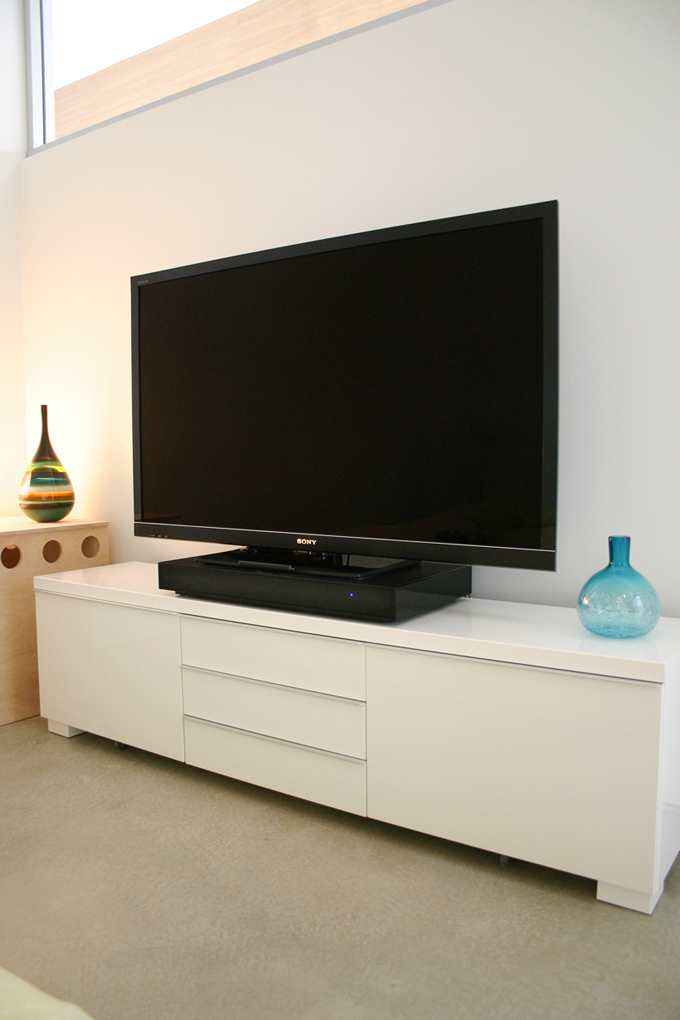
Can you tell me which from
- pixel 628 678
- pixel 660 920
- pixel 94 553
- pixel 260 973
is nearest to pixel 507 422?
pixel 628 678

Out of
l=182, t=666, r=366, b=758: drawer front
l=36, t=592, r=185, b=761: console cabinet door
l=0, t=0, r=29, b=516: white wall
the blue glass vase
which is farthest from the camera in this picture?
l=0, t=0, r=29, b=516: white wall

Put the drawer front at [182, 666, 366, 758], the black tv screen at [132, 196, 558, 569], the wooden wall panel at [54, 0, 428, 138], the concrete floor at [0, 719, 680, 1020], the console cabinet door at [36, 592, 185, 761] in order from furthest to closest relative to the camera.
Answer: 1. the wooden wall panel at [54, 0, 428, 138]
2. the console cabinet door at [36, 592, 185, 761]
3. the drawer front at [182, 666, 366, 758]
4. the black tv screen at [132, 196, 558, 569]
5. the concrete floor at [0, 719, 680, 1020]

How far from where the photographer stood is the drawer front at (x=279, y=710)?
1.92m

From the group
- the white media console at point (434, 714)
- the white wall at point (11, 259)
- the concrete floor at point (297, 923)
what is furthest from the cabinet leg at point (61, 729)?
the white wall at point (11, 259)

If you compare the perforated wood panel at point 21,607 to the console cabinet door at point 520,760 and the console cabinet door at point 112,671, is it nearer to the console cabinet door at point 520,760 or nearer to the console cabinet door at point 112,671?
the console cabinet door at point 112,671

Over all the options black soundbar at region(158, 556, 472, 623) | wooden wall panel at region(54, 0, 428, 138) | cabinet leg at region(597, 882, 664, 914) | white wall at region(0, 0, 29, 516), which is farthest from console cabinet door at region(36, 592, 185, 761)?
wooden wall panel at region(54, 0, 428, 138)

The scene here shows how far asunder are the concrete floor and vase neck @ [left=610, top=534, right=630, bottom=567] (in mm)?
713

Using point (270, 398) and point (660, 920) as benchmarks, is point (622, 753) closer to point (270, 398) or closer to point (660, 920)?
point (660, 920)

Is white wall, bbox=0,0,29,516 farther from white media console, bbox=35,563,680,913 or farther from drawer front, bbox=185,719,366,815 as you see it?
drawer front, bbox=185,719,366,815

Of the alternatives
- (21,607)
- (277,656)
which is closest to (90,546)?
(21,607)

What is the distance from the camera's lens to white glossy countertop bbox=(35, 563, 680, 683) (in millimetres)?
1553

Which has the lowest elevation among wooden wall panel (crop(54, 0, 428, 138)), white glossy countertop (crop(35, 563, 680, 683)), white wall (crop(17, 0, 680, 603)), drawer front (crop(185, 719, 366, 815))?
drawer front (crop(185, 719, 366, 815))

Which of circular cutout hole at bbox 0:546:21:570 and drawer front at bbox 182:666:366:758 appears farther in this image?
circular cutout hole at bbox 0:546:21:570

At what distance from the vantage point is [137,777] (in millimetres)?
2305
